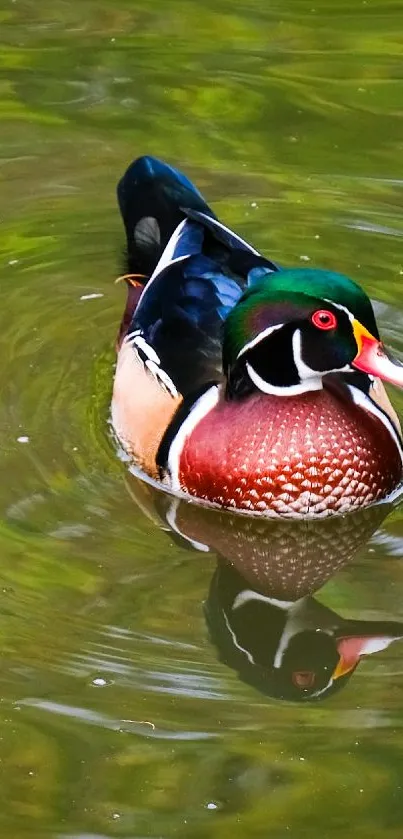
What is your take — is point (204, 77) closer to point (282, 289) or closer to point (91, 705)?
point (282, 289)

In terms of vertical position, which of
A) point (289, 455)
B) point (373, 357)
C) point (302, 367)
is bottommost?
point (289, 455)

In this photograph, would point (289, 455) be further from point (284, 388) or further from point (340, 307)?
point (340, 307)

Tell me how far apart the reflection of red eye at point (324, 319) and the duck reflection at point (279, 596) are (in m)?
0.68

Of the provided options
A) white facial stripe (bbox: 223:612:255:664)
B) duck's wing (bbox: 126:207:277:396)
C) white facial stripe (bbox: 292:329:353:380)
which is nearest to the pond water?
white facial stripe (bbox: 223:612:255:664)

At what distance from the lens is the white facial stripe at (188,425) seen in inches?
221

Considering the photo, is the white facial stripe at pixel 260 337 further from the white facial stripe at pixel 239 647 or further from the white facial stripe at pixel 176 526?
the white facial stripe at pixel 239 647

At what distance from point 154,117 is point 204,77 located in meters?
0.47

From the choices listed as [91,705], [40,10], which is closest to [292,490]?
[91,705]

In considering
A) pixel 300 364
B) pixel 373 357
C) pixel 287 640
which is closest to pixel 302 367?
pixel 300 364

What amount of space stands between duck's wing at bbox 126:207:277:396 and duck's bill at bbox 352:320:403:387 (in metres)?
0.59

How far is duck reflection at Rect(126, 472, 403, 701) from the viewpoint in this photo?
15.8 feet

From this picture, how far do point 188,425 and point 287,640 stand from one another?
0.96m

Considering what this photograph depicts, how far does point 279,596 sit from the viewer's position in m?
5.24

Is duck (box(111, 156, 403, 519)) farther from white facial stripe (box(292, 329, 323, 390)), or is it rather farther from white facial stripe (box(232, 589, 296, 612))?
white facial stripe (box(232, 589, 296, 612))
